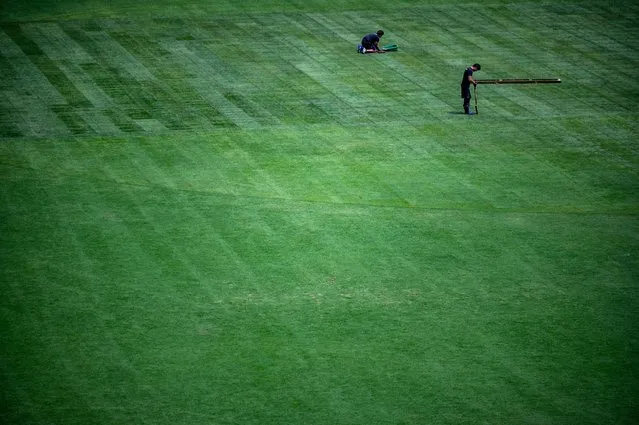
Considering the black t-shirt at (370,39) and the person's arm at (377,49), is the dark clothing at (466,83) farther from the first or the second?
the person's arm at (377,49)

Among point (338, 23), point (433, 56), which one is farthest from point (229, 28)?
point (433, 56)

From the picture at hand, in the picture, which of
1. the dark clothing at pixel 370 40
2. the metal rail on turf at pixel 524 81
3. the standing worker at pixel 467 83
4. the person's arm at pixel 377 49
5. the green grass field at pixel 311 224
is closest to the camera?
the green grass field at pixel 311 224

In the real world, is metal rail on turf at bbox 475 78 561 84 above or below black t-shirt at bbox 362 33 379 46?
below

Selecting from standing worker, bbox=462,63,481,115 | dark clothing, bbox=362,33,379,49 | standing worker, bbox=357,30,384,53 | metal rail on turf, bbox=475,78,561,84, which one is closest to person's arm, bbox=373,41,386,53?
standing worker, bbox=357,30,384,53

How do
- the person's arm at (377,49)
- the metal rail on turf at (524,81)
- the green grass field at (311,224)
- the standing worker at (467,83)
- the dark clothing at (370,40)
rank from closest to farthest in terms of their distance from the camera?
the green grass field at (311,224) → the standing worker at (467,83) → the metal rail on turf at (524,81) → the dark clothing at (370,40) → the person's arm at (377,49)

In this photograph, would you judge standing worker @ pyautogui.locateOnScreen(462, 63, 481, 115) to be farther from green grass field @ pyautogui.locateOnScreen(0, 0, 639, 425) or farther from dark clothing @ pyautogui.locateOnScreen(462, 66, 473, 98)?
green grass field @ pyautogui.locateOnScreen(0, 0, 639, 425)

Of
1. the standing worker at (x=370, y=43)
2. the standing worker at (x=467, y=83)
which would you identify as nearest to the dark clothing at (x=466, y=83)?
the standing worker at (x=467, y=83)

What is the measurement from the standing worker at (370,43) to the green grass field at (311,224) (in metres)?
0.60

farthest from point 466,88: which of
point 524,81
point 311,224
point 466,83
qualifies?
point 311,224

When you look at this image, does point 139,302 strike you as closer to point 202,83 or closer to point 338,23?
point 202,83

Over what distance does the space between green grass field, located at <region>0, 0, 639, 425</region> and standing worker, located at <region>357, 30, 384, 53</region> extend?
0.60m

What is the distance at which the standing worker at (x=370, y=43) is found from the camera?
1455 inches

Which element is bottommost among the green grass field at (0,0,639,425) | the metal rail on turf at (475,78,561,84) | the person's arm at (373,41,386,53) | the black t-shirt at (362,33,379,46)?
the green grass field at (0,0,639,425)

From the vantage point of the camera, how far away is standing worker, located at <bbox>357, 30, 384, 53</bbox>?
121ft
